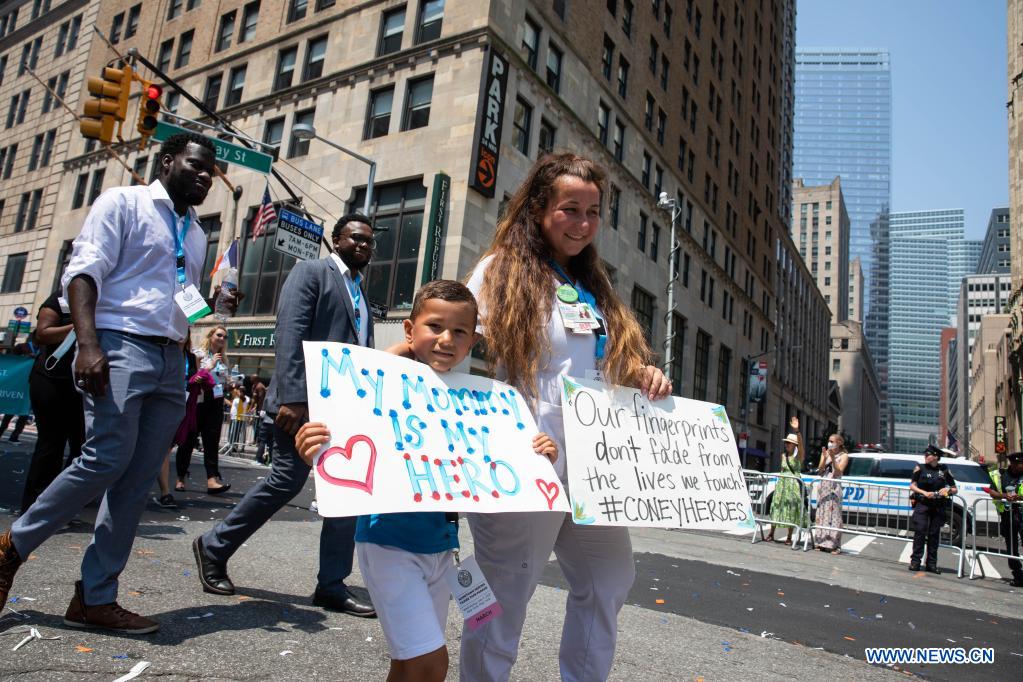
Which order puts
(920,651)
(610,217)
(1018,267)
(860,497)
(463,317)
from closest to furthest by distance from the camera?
(463,317)
(920,651)
(860,497)
(610,217)
(1018,267)

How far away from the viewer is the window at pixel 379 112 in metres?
23.0

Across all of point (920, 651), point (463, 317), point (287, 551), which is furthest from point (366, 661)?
point (920, 651)

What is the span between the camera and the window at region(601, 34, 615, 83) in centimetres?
2761

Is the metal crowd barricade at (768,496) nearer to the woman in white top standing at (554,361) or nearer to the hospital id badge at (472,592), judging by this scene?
the woman in white top standing at (554,361)

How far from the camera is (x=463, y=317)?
7.41 ft

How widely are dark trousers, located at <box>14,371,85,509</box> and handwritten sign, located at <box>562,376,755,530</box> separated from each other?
3.63m

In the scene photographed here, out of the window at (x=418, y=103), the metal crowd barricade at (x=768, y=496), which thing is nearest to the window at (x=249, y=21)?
the window at (x=418, y=103)

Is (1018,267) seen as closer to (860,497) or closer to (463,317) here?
(860,497)

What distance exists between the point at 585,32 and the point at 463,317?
1056 inches

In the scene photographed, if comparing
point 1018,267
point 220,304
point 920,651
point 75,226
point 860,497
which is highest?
point 1018,267

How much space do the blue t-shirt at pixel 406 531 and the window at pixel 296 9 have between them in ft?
95.0

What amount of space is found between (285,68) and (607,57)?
12.9 metres

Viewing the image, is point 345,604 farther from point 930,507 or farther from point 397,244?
point 397,244

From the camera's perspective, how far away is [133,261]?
295 cm
